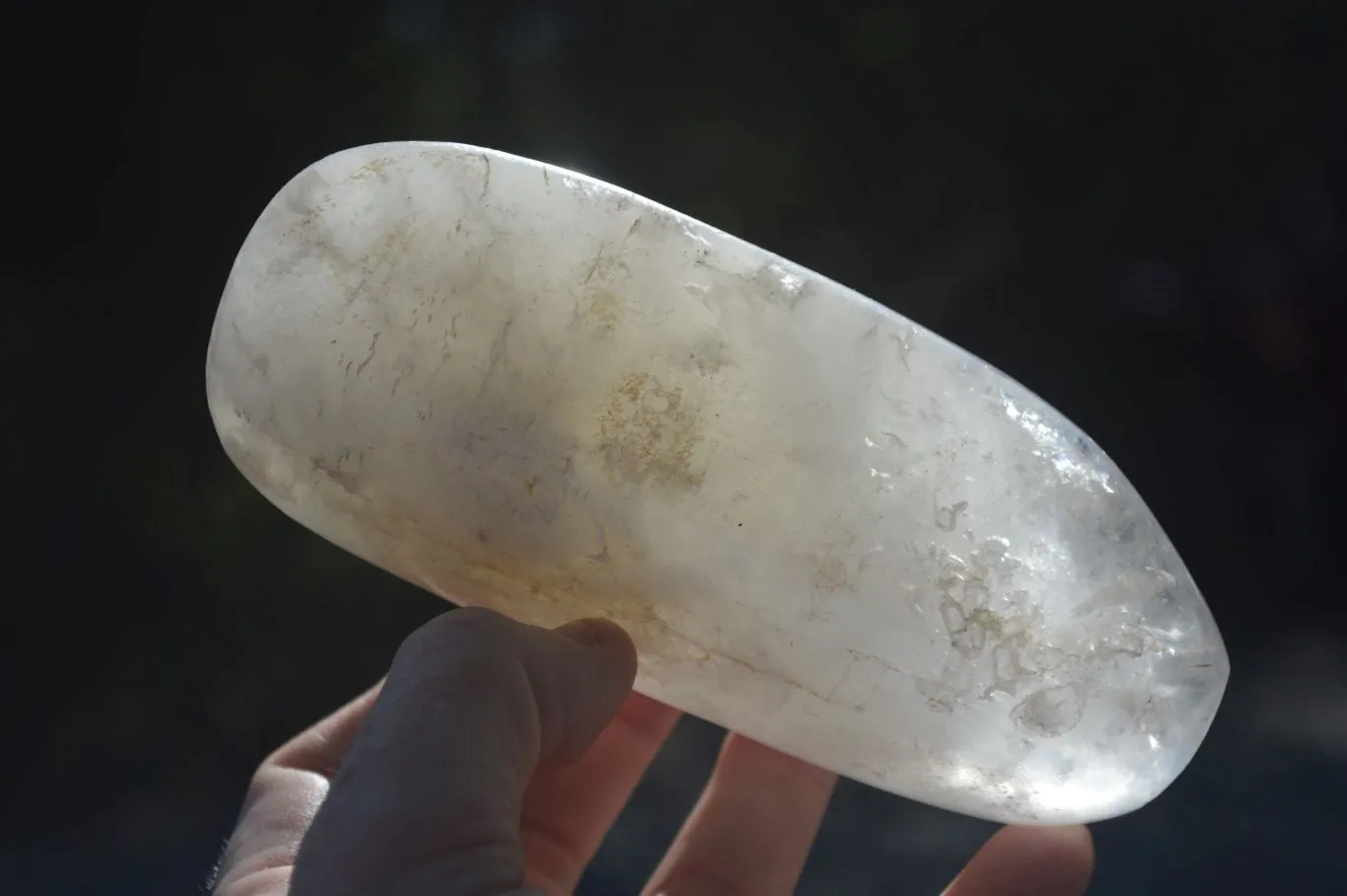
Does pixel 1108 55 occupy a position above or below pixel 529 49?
above

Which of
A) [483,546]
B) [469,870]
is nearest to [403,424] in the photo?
[483,546]

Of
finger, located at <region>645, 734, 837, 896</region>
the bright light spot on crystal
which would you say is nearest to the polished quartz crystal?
the bright light spot on crystal

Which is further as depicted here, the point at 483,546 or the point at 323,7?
the point at 323,7

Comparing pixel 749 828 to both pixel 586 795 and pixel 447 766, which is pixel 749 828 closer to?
pixel 586 795

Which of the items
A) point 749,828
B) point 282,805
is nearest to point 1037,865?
point 749,828

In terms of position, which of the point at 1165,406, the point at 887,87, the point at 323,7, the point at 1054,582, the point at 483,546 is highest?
the point at 887,87

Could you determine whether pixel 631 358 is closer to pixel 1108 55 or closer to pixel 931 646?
pixel 931 646

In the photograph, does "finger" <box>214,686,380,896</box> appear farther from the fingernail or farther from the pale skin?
the fingernail
